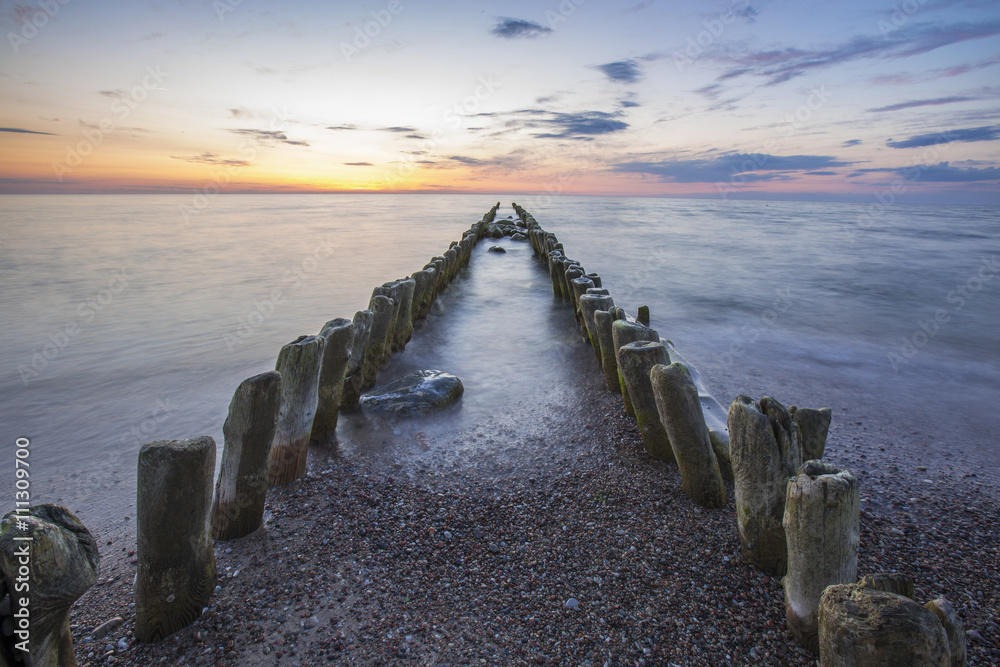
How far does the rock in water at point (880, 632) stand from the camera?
139 cm

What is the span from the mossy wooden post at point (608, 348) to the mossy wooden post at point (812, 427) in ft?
7.30

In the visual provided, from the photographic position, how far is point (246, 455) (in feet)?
9.55

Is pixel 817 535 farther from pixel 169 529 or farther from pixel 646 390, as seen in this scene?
pixel 169 529

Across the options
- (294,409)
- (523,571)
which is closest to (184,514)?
A: (294,409)

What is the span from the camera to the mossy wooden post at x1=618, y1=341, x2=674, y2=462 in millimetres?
3666

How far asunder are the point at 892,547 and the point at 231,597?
11.7 feet

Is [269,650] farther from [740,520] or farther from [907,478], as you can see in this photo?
[907,478]

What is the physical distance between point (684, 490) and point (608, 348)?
81.7 inches

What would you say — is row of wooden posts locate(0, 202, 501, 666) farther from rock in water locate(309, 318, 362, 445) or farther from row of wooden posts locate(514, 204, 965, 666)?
row of wooden posts locate(514, 204, 965, 666)

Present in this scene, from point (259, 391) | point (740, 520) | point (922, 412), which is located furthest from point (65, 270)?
point (922, 412)

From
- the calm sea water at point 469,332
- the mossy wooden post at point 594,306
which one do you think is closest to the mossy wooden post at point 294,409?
the calm sea water at point 469,332

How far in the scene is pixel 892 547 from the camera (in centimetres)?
291

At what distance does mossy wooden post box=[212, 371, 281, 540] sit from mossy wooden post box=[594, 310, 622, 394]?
3174mm

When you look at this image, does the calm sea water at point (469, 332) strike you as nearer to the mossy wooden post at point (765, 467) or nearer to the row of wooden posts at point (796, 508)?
the row of wooden posts at point (796, 508)
